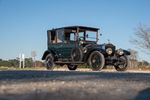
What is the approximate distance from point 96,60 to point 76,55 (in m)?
1.26

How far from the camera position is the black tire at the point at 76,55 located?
15.6 m

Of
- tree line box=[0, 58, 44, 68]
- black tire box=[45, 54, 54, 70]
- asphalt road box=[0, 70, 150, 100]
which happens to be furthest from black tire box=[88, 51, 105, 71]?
tree line box=[0, 58, 44, 68]

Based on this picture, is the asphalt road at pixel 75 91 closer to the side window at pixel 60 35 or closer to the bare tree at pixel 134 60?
the side window at pixel 60 35

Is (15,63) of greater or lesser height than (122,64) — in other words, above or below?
below

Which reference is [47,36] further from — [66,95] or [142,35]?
[142,35]

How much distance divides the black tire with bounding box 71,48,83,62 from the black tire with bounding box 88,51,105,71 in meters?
0.45

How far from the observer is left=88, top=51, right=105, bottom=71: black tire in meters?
14.7

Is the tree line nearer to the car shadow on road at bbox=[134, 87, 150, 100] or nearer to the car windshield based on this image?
the car windshield

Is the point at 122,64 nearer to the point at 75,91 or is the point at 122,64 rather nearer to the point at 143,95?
the point at 75,91

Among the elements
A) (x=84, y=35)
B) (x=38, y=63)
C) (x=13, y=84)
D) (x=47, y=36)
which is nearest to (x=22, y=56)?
(x=38, y=63)

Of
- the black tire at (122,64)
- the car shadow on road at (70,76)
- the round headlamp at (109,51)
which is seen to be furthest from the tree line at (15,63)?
the car shadow on road at (70,76)

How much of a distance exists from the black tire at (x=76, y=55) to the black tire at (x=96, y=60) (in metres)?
0.45

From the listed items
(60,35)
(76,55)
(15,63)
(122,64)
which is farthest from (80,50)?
(15,63)

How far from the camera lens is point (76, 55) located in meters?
15.9
